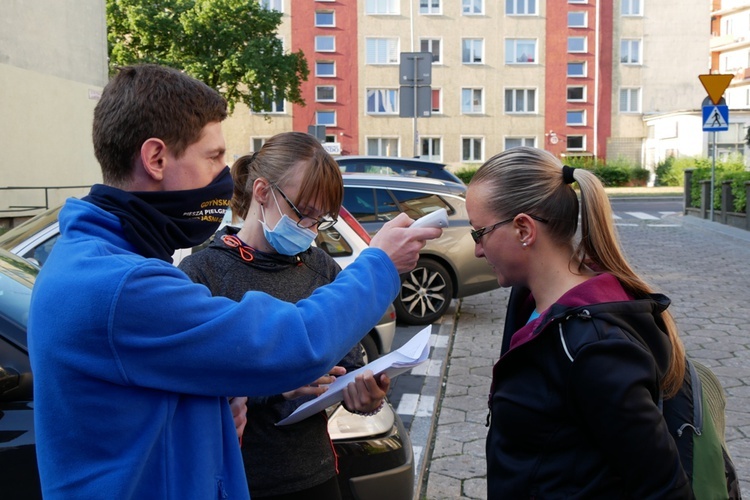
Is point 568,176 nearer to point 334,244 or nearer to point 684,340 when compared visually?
point 334,244

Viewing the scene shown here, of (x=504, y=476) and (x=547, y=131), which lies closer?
(x=504, y=476)

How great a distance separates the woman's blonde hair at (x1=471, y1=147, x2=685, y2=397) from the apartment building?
5163 cm

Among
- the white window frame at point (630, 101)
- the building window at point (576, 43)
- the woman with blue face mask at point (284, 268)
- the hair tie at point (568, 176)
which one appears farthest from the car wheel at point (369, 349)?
the white window frame at point (630, 101)

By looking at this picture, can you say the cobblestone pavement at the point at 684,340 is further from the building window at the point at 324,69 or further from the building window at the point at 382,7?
the building window at the point at 382,7

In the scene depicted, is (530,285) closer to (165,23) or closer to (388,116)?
(165,23)

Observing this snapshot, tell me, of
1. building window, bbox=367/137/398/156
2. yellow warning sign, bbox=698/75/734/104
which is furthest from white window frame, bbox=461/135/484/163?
yellow warning sign, bbox=698/75/734/104

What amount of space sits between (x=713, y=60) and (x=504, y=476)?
302ft

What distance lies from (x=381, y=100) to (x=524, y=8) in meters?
12.2

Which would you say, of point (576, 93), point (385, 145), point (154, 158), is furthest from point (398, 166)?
point (576, 93)

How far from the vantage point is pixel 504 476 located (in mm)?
1946

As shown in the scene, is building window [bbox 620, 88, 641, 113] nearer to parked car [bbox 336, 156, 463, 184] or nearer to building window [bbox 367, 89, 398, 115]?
building window [bbox 367, 89, 398, 115]

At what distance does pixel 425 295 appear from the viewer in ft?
31.1

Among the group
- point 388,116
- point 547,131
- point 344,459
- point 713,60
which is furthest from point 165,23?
point 713,60

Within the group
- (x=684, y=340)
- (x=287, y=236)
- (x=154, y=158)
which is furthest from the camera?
(x=684, y=340)
